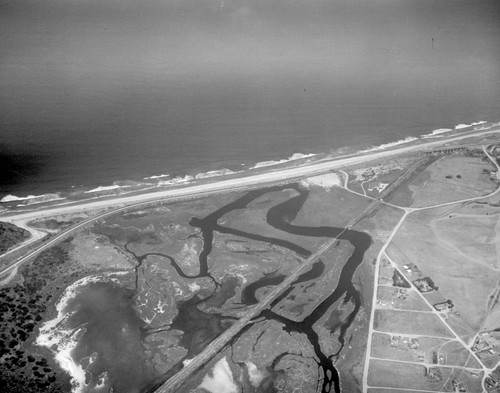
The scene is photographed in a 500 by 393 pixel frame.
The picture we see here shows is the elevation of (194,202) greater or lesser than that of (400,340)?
greater

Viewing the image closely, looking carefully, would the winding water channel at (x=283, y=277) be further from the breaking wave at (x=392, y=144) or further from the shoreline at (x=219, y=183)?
the breaking wave at (x=392, y=144)

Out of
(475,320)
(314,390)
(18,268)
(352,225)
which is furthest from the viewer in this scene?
(352,225)

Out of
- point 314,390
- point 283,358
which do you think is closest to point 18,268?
point 283,358

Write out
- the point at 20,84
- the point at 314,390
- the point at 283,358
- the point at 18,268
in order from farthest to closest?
the point at 20,84 < the point at 18,268 < the point at 283,358 < the point at 314,390

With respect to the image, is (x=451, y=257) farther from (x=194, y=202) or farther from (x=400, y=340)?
(x=194, y=202)

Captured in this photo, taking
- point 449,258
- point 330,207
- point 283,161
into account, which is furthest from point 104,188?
point 449,258

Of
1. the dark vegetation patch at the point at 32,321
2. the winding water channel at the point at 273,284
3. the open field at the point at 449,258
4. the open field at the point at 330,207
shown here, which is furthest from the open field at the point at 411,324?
the dark vegetation patch at the point at 32,321

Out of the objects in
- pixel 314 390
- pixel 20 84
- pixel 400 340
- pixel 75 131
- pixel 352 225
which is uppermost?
pixel 20 84
